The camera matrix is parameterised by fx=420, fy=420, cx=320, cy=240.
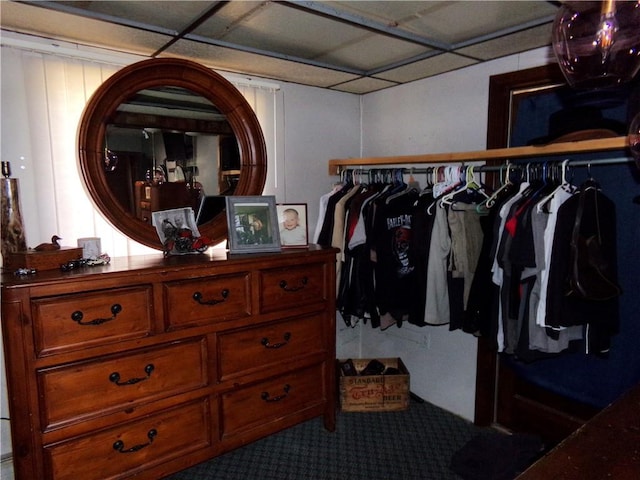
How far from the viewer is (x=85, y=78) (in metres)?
2.14

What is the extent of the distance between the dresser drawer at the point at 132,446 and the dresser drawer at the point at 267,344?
22 cm

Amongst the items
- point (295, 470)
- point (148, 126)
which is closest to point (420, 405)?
point (295, 470)

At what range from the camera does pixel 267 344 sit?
224 cm

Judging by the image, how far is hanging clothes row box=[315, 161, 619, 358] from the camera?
1.88 meters

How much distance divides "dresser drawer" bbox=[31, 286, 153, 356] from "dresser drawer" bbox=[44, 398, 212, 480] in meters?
0.40

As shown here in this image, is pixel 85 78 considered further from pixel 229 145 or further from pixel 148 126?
pixel 229 145

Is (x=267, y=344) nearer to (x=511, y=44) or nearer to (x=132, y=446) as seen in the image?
(x=132, y=446)

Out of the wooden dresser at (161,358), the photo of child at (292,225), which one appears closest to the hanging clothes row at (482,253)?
the photo of child at (292,225)

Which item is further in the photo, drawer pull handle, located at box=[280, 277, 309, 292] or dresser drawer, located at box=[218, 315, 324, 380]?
drawer pull handle, located at box=[280, 277, 309, 292]

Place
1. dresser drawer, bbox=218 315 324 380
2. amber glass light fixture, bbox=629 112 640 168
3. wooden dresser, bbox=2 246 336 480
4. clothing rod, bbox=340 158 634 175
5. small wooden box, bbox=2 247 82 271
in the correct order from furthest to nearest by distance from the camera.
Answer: dresser drawer, bbox=218 315 324 380
clothing rod, bbox=340 158 634 175
small wooden box, bbox=2 247 82 271
wooden dresser, bbox=2 246 336 480
amber glass light fixture, bbox=629 112 640 168

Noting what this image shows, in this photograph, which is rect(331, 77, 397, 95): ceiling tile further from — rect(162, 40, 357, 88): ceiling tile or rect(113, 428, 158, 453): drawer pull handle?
rect(113, 428, 158, 453): drawer pull handle

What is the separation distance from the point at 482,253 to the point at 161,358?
5.48ft

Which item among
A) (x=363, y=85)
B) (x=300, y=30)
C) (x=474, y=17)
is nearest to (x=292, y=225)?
(x=300, y=30)

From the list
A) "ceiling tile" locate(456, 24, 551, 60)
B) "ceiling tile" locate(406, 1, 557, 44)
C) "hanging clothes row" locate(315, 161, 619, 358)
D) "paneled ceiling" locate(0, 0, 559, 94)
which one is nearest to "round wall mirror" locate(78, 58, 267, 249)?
"paneled ceiling" locate(0, 0, 559, 94)
